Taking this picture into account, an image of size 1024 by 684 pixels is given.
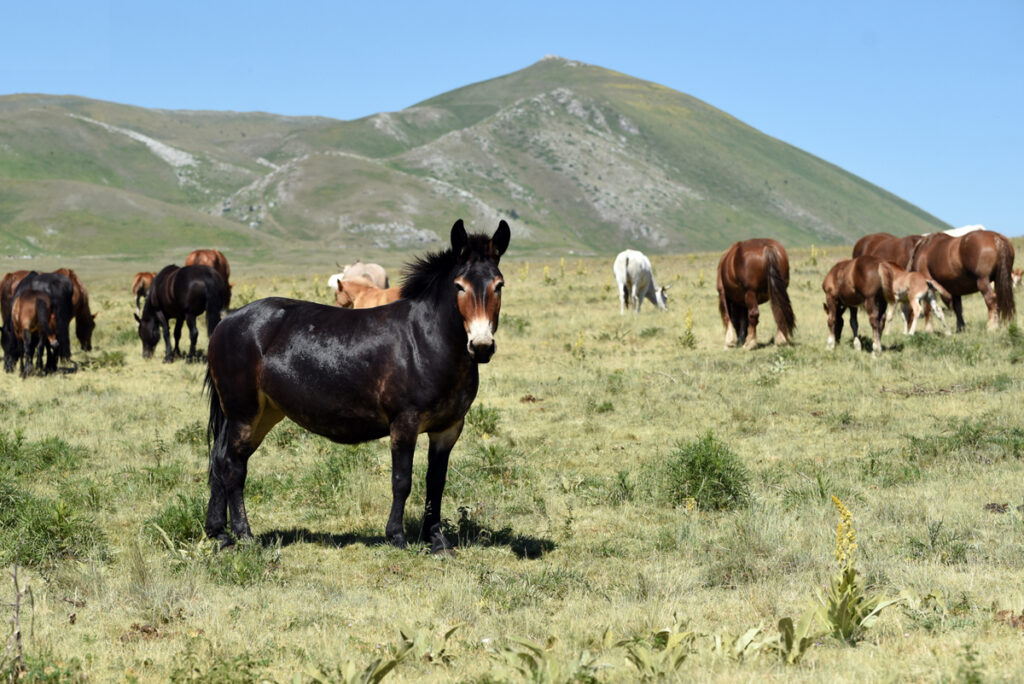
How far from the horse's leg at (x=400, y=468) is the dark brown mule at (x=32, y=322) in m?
12.4

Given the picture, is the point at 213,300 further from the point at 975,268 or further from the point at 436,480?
the point at 975,268

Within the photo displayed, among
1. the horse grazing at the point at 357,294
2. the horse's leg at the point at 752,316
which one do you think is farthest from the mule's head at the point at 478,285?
the horse's leg at the point at 752,316

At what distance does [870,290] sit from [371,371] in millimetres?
11750

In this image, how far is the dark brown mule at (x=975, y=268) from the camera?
17.2 metres

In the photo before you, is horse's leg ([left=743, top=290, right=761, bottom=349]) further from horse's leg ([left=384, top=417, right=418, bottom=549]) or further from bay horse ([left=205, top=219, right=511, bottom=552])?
horse's leg ([left=384, top=417, right=418, bottom=549])

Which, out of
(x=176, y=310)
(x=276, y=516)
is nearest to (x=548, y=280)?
(x=176, y=310)

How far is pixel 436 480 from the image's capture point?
734cm

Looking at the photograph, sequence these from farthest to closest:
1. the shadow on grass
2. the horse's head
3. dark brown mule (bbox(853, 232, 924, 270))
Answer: dark brown mule (bbox(853, 232, 924, 270))
the horse's head
the shadow on grass

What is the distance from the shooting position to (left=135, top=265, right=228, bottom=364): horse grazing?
18823 mm

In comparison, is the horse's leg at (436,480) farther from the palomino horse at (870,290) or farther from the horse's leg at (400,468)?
the palomino horse at (870,290)

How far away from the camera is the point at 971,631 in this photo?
4.76 m

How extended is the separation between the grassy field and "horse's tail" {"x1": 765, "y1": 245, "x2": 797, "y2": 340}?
1908mm

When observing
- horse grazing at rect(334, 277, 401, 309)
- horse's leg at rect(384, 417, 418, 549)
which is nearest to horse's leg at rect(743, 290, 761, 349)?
horse grazing at rect(334, 277, 401, 309)

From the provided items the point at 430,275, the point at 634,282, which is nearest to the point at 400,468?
the point at 430,275
